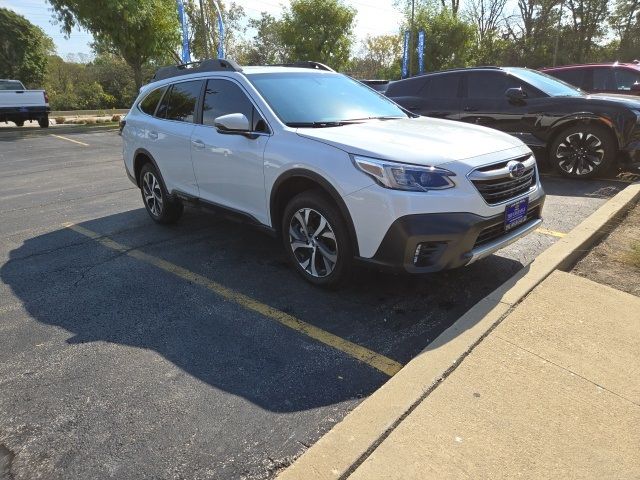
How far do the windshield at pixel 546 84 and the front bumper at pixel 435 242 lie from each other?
5005mm

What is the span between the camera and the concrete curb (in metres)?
2.07

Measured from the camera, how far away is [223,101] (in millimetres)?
4406

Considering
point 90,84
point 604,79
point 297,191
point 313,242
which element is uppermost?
point 90,84

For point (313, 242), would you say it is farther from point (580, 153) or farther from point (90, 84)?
point (90, 84)

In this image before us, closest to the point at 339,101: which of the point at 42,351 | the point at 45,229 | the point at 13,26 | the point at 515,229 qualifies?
the point at 515,229

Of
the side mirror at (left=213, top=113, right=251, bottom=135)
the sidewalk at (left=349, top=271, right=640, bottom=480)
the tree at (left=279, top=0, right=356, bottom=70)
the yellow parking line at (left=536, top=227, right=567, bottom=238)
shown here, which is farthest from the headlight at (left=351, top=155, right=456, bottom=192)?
the tree at (left=279, top=0, right=356, bottom=70)

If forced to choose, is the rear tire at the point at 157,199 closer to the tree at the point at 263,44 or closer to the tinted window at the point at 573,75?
the tinted window at the point at 573,75

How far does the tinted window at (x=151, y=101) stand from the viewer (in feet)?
17.9

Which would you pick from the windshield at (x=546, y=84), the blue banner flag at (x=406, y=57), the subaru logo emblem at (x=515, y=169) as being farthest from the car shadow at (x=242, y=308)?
the blue banner flag at (x=406, y=57)

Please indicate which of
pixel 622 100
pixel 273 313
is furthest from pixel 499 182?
pixel 622 100

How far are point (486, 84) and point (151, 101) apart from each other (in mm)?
5283

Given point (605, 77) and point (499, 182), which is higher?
point (605, 77)

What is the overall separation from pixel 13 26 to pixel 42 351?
125ft

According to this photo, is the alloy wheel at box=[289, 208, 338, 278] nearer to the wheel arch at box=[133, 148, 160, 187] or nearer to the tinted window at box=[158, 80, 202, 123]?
the tinted window at box=[158, 80, 202, 123]
